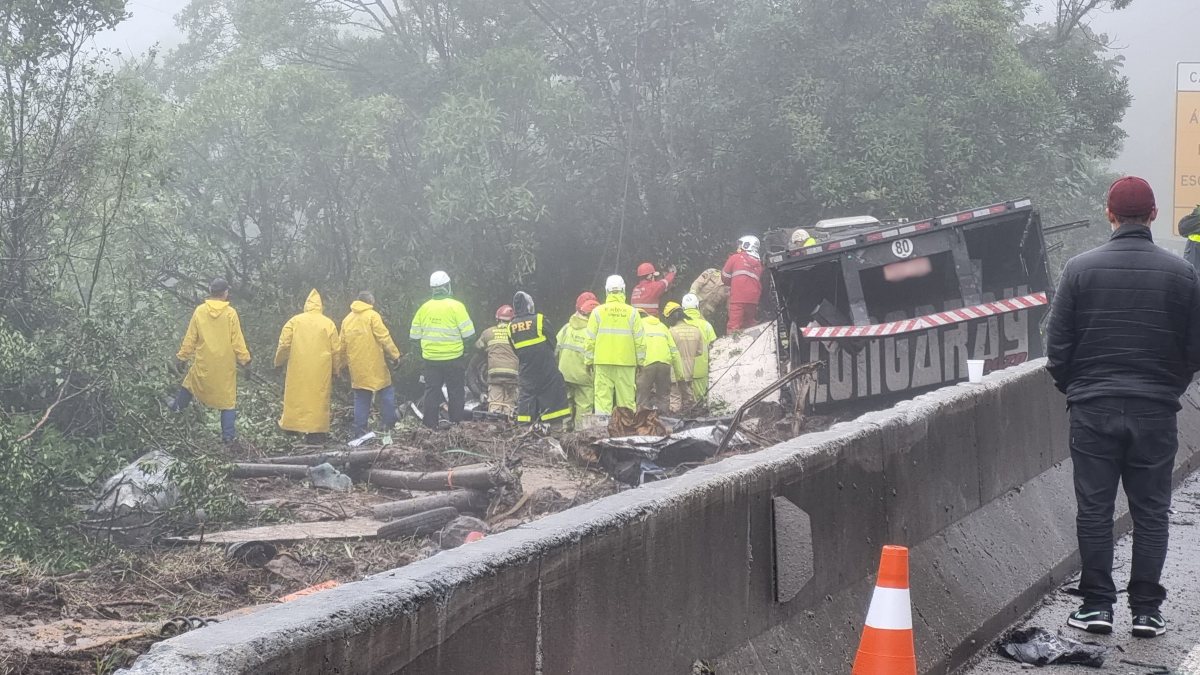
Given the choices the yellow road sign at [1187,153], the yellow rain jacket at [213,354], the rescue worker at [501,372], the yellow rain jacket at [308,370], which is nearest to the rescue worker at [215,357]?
the yellow rain jacket at [213,354]

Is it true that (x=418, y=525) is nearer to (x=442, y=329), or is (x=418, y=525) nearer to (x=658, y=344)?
(x=442, y=329)

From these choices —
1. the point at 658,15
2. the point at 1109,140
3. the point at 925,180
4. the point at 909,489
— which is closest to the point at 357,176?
the point at 658,15

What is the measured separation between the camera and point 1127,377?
5.09 meters

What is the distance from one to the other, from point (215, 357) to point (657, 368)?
16.0ft

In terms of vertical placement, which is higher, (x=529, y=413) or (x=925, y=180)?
(x=925, y=180)

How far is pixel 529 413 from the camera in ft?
49.3

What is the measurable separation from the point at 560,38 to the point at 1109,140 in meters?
10.3

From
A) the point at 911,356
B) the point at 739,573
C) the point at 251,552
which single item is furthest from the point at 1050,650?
the point at 911,356

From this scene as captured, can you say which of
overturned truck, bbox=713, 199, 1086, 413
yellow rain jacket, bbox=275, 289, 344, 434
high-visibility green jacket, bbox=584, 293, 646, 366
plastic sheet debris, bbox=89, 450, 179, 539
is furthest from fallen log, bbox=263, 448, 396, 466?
overturned truck, bbox=713, 199, 1086, 413

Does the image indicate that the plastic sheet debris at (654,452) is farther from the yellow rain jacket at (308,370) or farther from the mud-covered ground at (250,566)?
the yellow rain jacket at (308,370)

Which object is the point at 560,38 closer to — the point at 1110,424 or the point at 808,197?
the point at 808,197

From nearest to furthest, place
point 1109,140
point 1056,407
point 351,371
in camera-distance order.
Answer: point 1056,407 → point 351,371 → point 1109,140

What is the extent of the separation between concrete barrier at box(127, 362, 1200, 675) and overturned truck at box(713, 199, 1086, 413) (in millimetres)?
7243

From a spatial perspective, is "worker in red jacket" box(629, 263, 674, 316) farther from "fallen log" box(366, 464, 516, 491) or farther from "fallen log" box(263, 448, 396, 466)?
"fallen log" box(366, 464, 516, 491)
